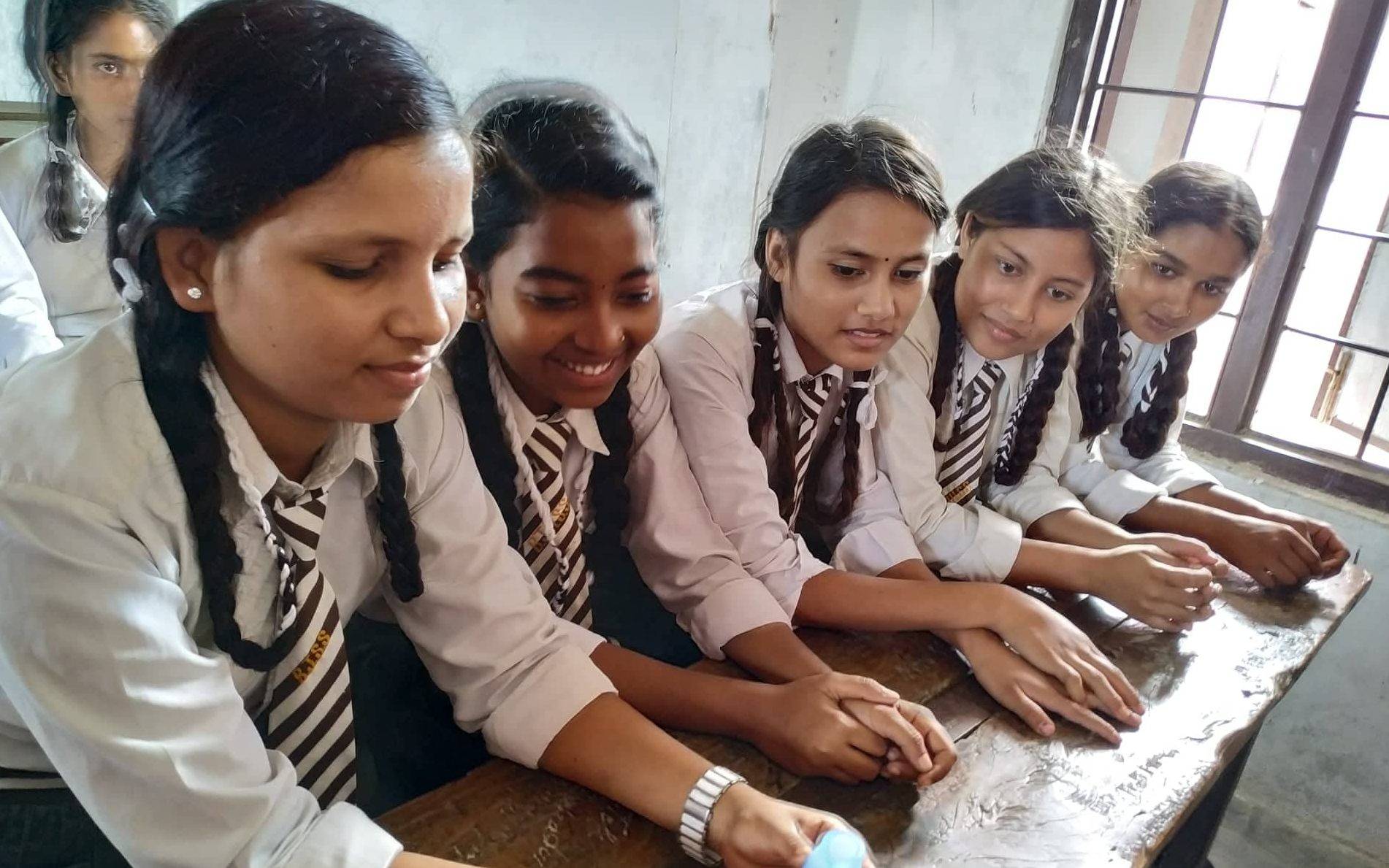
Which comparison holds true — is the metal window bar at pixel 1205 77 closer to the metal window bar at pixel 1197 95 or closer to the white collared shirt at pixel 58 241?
the metal window bar at pixel 1197 95

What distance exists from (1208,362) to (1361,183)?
54cm

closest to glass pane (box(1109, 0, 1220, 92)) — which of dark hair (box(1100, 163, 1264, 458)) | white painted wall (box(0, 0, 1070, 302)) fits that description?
white painted wall (box(0, 0, 1070, 302))

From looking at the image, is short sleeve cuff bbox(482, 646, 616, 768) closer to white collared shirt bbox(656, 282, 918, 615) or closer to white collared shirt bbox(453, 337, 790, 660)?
white collared shirt bbox(453, 337, 790, 660)

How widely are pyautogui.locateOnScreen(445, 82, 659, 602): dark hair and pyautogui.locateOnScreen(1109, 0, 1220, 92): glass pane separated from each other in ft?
6.53

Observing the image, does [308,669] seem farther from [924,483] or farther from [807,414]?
[924,483]

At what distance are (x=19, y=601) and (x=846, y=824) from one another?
65cm

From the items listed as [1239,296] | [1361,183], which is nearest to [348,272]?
[1239,296]

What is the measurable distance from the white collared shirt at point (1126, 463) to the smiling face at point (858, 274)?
0.58m

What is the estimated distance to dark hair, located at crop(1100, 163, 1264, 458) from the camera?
1.61m

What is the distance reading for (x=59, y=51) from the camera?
184 cm

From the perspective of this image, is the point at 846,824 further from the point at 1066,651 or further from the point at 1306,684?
the point at 1306,684

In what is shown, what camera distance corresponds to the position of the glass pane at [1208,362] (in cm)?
245

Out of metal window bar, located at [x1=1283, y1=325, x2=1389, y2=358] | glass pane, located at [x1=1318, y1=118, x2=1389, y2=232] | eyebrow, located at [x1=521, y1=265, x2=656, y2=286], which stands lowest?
metal window bar, located at [x1=1283, y1=325, x2=1389, y2=358]

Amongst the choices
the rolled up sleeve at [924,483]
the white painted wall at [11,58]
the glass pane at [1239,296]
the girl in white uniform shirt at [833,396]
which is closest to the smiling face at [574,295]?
the girl in white uniform shirt at [833,396]
